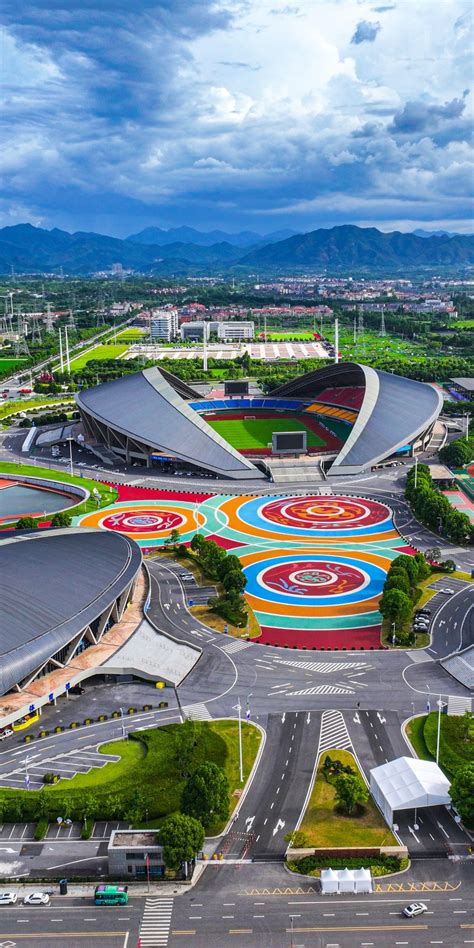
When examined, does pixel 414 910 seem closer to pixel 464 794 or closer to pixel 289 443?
pixel 464 794

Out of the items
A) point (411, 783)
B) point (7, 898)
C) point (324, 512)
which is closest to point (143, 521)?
point (324, 512)

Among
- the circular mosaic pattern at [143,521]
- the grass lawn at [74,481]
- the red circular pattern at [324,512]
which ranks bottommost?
the circular mosaic pattern at [143,521]

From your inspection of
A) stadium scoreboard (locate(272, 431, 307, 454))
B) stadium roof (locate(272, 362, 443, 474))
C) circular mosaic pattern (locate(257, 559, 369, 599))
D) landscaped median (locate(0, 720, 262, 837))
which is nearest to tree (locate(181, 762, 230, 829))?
landscaped median (locate(0, 720, 262, 837))

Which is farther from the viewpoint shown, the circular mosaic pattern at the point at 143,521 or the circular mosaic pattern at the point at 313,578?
the circular mosaic pattern at the point at 143,521

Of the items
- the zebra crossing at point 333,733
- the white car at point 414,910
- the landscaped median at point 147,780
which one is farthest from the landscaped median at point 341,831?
the landscaped median at point 147,780

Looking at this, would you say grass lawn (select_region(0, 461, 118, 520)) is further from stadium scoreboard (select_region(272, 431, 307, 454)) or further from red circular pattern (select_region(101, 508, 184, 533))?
stadium scoreboard (select_region(272, 431, 307, 454))

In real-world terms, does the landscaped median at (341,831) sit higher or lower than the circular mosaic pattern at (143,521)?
lower

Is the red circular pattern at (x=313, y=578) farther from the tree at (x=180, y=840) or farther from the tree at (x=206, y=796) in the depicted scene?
the tree at (x=180, y=840)

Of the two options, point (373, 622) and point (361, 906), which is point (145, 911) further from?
point (373, 622)
